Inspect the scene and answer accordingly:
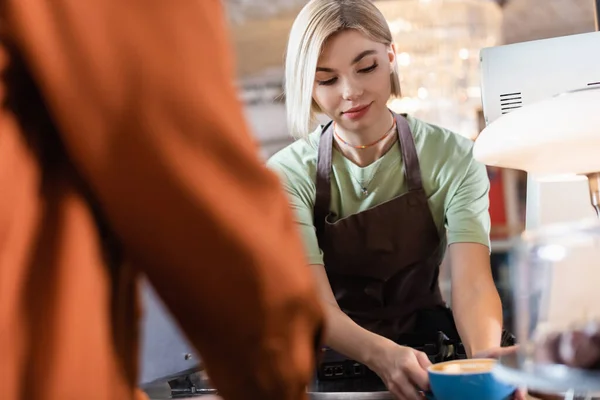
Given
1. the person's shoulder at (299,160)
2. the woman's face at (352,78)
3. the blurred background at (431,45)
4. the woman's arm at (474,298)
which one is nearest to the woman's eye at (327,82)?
the woman's face at (352,78)

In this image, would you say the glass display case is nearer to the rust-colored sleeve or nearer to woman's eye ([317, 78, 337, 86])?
the rust-colored sleeve

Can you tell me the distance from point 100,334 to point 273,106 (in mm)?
2794

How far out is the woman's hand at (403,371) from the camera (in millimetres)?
1021

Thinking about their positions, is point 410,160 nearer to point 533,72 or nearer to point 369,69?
point 369,69

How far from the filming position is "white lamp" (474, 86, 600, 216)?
76cm

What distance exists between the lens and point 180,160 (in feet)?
1.35

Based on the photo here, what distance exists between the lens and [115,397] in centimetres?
45

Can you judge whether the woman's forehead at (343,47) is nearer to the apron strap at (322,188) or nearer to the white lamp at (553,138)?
the apron strap at (322,188)

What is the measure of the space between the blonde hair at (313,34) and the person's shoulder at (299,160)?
7 cm

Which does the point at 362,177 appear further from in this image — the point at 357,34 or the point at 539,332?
the point at 539,332

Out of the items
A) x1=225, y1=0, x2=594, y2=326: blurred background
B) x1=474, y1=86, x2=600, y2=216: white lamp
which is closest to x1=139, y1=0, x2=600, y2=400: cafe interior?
x1=474, y1=86, x2=600, y2=216: white lamp

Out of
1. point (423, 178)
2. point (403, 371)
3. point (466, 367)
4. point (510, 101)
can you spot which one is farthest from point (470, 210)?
point (466, 367)

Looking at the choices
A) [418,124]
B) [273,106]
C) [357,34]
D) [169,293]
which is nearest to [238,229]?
[169,293]

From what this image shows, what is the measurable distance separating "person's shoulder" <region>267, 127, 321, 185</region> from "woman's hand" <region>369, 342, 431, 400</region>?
1.67 feet
